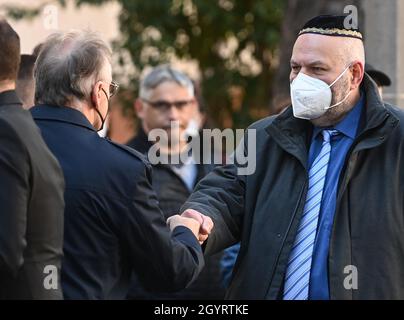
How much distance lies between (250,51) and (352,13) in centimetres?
868

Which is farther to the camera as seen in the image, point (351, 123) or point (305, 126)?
point (305, 126)

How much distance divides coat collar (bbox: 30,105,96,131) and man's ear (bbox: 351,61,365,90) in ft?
4.48

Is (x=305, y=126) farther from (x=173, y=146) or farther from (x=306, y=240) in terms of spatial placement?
(x=173, y=146)

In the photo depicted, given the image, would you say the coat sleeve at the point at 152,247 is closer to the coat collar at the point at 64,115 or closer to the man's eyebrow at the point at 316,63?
the coat collar at the point at 64,115

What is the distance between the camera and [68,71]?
4.35 metres

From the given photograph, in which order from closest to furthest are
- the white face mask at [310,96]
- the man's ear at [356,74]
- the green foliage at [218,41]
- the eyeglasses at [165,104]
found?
1. the white face mask at [310,96]
2. the man's ear at [356,74]
3. the eyeglasses at [165,104]
4. the green foliage at [218,41]

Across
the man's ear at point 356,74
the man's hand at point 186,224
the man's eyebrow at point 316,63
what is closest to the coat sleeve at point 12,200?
the man's hand at point 186,224

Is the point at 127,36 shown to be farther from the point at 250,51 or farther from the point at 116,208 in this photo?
the point at 116,208

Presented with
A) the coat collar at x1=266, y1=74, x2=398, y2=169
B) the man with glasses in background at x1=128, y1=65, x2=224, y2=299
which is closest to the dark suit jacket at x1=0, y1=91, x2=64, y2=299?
the coat collar at x1=266, y1=74, x2=398, y2=169

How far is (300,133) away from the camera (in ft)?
16.6

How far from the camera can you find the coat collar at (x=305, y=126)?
484 centimetres

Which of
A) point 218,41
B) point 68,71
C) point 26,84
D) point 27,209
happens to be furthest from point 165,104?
point 218,41

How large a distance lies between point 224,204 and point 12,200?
5.01 ft

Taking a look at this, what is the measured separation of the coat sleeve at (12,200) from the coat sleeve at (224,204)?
138 centimetres
